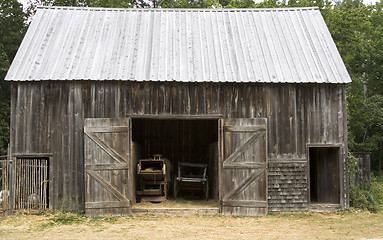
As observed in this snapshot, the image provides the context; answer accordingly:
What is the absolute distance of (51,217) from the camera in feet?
46.9

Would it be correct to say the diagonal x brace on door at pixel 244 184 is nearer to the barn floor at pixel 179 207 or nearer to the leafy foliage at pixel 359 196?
the barn floor at pixel 179 207

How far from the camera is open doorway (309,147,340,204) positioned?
16.0 meters

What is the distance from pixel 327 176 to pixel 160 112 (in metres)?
6.61

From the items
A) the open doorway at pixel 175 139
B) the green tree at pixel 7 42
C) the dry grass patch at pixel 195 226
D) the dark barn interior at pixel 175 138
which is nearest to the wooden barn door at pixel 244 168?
the dry grass patch at pixel 195 226

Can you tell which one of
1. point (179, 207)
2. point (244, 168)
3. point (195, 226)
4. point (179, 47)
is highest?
point (179, 47)

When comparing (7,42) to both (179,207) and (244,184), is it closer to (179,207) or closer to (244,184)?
(179,207)

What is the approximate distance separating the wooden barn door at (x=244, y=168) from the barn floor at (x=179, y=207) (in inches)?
24.8

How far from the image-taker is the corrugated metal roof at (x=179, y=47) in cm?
1552

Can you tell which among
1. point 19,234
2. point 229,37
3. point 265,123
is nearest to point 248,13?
point 229,37

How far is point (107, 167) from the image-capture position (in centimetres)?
1471

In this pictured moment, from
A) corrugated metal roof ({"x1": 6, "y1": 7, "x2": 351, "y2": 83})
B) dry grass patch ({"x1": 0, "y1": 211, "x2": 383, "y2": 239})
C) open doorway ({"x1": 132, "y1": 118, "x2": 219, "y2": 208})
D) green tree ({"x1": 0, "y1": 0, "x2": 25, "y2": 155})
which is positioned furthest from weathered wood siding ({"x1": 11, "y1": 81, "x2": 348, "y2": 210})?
green tree ({"x1": 0, "y1": 0, "x2": 25, "y2": 155})

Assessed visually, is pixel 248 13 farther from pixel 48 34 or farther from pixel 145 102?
pixel 48 34

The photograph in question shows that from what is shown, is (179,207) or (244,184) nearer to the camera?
(244,184)

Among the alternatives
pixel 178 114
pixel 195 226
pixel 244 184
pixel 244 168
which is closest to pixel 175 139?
pixel 178 114
